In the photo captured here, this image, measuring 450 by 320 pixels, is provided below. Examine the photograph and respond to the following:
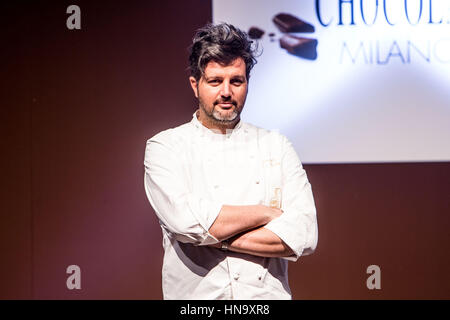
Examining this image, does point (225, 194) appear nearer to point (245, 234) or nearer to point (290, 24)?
point (245, 234)

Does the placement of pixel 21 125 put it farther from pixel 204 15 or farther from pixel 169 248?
pixel 169 248

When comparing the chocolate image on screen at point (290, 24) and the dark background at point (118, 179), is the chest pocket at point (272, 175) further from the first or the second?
the chocolate image on screen at point (290, 24)

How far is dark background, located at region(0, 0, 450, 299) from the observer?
3.06 metres

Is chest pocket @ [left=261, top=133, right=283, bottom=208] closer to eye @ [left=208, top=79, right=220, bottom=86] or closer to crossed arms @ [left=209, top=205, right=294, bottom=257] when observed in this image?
crossed arms @ [left=209, top=205, right=294, bottom=257]

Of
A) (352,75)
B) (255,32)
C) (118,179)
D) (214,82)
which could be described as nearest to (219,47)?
(214,82)

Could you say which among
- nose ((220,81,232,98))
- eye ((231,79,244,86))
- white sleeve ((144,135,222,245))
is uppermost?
eye ((231,79,244,86))

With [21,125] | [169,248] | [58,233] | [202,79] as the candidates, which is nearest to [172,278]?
[169,248]

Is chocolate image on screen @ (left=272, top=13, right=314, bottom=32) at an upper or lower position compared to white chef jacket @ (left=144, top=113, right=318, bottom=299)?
upper

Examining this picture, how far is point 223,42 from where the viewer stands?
6.76 ft

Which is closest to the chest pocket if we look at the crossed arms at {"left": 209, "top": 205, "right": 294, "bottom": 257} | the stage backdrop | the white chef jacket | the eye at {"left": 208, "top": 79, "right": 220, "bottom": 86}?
the white chef jacket

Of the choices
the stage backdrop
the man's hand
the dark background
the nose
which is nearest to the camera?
the man's hand

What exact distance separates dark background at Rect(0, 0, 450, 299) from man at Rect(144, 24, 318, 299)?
0.97 metres

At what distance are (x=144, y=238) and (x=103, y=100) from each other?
768 millimetres

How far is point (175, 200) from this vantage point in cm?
191
